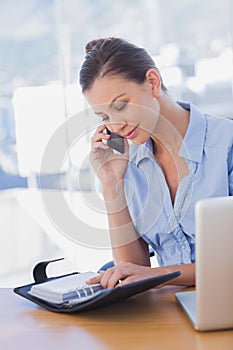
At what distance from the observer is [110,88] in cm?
153

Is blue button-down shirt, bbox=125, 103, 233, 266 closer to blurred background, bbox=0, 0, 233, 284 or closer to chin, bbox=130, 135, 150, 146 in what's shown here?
chin, bbox=130, 135, 150, 146

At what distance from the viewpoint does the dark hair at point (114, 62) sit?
1546mm

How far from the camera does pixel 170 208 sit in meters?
1.63

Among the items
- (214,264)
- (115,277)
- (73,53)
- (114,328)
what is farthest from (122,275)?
(73,53)

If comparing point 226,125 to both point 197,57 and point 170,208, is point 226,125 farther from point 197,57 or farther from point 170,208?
point 197,57

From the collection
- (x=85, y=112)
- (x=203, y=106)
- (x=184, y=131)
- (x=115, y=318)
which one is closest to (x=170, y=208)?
(x=184, y=131)

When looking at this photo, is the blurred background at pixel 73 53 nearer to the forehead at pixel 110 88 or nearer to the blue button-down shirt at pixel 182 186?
the blue button-down shirt at pixel 182 186

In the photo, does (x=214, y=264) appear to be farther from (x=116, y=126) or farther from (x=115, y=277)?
(x=116, y=126)

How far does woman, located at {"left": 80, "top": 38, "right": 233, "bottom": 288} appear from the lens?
5.10ft

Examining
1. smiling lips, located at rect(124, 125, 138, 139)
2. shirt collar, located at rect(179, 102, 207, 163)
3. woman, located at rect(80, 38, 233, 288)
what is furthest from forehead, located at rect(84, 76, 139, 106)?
shirt collar, located at rect(179, 102, 207, 163)

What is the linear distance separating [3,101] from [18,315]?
2449 mm

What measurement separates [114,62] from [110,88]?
0.07m

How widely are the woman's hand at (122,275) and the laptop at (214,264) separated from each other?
0.62 ft

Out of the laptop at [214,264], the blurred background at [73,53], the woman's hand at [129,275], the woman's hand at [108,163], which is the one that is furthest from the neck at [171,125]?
the blurred background at [73,53]
